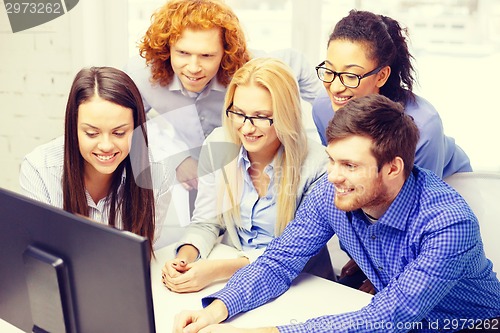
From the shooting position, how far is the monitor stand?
0.89 m

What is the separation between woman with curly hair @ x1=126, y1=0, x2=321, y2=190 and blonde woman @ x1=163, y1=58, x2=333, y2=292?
0.26 m

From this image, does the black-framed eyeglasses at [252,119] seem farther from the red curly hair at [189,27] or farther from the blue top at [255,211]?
the red curly hair at [189,27]

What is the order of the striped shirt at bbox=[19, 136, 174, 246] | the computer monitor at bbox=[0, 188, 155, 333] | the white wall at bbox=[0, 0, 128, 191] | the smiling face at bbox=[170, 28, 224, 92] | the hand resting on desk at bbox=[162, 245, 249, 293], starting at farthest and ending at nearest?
the white wall at bbox=[0, 0, 128, 191], the smiling face at bbox=[170, 28, 224, 92], the striped shirt at bbox=[19, 136, 174, 246], the hand resting on desk at bbox=[162, 245, 249, 293], the computer monitor at bbox=[0, 188, 155, 333]

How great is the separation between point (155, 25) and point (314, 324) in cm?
123

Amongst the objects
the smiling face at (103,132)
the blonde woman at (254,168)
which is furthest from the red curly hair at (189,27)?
the smiling face at (103,132)

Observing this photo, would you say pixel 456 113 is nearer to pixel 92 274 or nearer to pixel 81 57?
pixel 81 57

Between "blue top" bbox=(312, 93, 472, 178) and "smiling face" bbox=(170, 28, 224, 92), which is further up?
"smiling face" bbox=(170, 28, 224, 92)

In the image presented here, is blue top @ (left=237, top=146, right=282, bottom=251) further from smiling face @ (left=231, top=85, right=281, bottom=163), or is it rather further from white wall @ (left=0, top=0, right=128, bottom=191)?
white wall @ (left=0, top=0, right=128, bottom=191)

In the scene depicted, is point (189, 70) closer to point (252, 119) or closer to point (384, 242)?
point (252, 119)

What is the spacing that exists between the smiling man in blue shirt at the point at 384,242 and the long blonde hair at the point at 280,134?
0.65 ft

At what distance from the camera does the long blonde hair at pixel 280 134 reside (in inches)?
66.6

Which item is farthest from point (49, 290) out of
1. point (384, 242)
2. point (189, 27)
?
point (189, 27)

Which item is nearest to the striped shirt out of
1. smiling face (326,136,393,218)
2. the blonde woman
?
the blonde woman

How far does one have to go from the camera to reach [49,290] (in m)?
0.92
